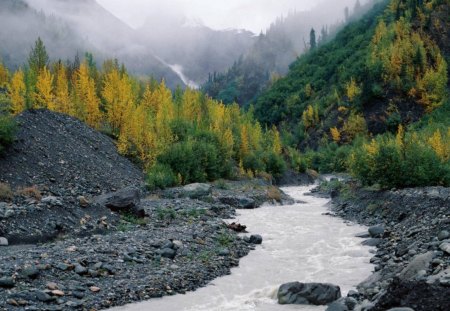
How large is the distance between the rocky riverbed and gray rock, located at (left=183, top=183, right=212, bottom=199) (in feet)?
38.3

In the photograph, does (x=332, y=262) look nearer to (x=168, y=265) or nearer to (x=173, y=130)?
(x=168, y=265)

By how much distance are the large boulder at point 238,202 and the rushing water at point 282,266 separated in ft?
22.0

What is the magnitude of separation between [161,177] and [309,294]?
2929 centimetres

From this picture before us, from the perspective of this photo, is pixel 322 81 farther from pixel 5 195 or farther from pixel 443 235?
pixel 443 235

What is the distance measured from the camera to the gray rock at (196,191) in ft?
130

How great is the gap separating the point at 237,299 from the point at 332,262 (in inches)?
270

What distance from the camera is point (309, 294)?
15156 millimetres

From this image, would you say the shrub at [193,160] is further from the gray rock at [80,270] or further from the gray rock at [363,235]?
the gray rock at [80,270]

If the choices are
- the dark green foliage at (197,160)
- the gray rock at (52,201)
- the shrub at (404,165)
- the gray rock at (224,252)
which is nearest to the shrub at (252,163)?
the dark green foliage at (197,160)

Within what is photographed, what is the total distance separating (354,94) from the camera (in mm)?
117625

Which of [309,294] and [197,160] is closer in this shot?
[309,294]

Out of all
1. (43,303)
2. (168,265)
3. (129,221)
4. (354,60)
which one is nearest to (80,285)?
(43,303)

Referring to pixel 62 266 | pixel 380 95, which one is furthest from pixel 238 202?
pixel 380 95

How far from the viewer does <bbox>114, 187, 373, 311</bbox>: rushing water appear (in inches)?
605
